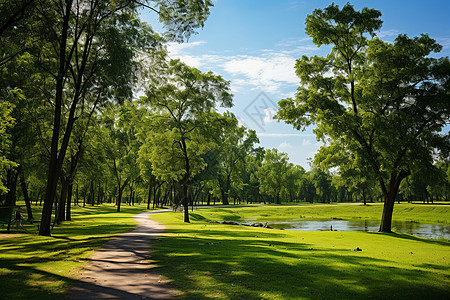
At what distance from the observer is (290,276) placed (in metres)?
8.94

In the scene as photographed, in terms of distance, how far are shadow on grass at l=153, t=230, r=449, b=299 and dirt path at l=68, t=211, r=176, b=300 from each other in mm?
508

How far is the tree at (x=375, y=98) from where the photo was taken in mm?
23781

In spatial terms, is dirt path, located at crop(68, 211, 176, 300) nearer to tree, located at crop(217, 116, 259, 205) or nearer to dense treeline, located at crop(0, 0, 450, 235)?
Answer: dense treeline, located at crop(0, 0, 450, 235)

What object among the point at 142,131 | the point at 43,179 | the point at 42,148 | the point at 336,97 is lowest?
the point at 43,179

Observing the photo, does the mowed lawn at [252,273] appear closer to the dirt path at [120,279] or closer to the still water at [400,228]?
the dirt path at [120,279]

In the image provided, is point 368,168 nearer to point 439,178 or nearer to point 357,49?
point 439,178

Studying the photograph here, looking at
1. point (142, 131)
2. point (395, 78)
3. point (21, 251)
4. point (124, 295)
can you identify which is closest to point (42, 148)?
point (142, 131)

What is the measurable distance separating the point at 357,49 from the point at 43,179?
35.3m

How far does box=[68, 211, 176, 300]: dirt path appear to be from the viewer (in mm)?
7188

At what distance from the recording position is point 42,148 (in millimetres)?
30047

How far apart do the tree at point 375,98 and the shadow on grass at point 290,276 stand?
14474 millimetres

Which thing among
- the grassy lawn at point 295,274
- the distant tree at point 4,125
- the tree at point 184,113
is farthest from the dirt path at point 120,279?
the tree at point 184,113

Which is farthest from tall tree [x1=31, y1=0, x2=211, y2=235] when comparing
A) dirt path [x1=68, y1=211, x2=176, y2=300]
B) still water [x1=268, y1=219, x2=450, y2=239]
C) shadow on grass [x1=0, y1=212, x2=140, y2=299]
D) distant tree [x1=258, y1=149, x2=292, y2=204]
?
distant tree [x1=258, y1=149, x2=292, y2=204]

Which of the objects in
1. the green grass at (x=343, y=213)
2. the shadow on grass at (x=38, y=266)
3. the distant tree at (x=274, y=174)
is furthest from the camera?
the distant tree at (x=274, y=174)
